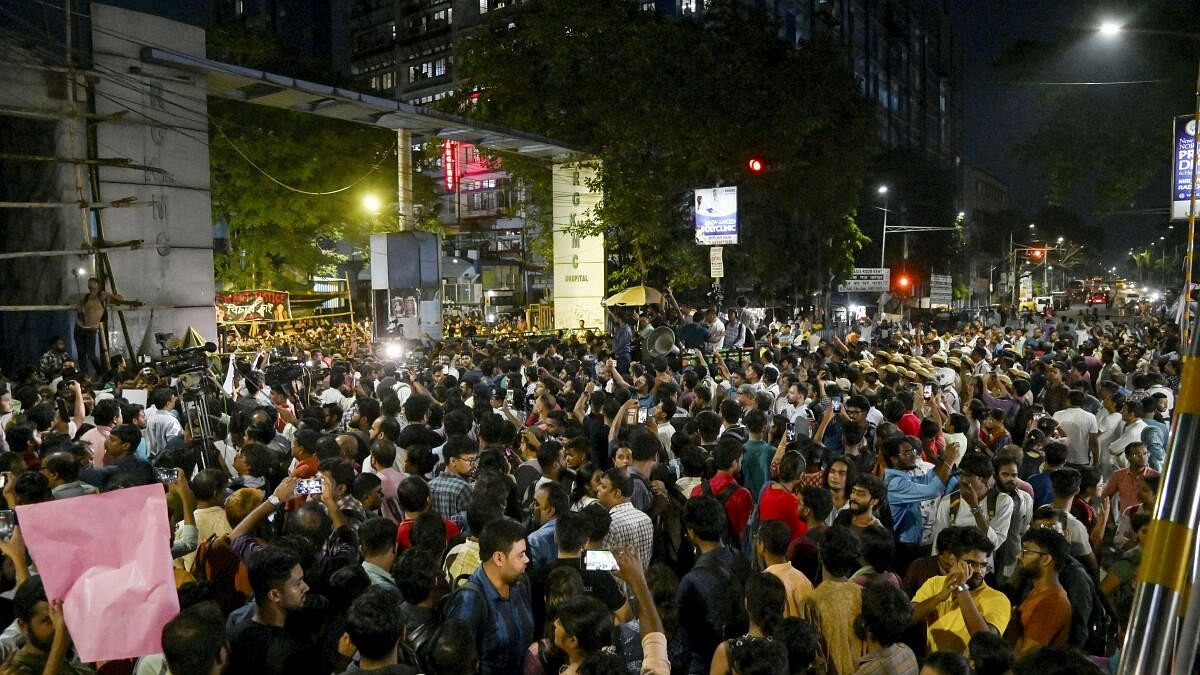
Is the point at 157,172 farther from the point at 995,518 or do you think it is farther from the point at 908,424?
the point at 995,518

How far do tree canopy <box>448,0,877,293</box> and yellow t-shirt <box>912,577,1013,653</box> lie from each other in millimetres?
20204

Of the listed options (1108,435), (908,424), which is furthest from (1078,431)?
(908,424)

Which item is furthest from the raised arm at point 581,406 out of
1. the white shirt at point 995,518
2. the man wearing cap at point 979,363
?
the man wearing cap at point 979,363

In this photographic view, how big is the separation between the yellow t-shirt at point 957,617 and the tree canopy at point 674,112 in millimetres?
20204

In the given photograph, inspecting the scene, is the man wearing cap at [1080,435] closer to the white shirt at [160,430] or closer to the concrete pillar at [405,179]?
the white shirt at [160,430]

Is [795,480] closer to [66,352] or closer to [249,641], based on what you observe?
[249,641]

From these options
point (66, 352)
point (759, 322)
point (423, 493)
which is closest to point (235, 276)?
point (66, 352)

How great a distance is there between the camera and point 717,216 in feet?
77.4

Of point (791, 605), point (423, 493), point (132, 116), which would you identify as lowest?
Result: point (791, 605)

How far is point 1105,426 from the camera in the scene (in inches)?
323

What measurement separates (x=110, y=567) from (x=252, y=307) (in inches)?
971

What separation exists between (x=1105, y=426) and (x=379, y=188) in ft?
99.1

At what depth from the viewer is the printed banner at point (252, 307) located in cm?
2552

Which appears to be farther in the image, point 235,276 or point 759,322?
point 235,276
